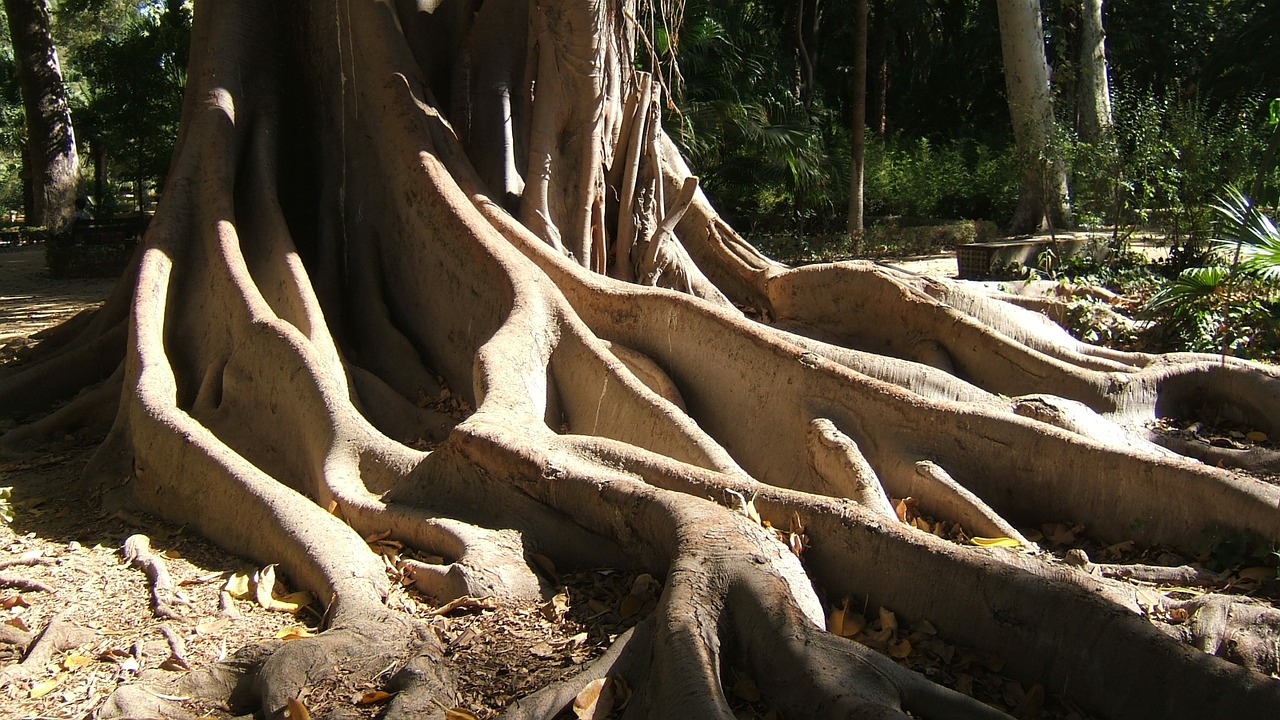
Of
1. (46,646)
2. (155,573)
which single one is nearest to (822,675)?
(46,646)

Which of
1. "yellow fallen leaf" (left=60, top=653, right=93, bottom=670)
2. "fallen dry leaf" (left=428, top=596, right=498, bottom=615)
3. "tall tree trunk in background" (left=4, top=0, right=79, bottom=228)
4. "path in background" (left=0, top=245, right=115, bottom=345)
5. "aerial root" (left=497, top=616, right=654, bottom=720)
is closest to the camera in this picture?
"aerial root" (left=497, top=616, right=654, bottom=720)

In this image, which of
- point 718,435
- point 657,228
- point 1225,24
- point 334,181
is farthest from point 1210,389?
point 1225,24

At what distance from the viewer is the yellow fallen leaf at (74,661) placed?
347cm

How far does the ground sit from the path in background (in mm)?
6217

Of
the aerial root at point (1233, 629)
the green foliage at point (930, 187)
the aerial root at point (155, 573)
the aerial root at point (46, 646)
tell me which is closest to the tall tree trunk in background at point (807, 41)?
the green foliage at point (930, 187)

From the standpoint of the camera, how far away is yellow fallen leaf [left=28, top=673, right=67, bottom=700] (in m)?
3.26

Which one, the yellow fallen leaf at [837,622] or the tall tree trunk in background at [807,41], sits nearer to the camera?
the yellow fallen leaf at [837,622]

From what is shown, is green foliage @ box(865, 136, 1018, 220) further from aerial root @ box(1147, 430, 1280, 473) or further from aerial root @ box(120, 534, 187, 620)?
aerial root @ box(120, 534, 187, 620)

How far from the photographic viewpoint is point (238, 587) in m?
4.20

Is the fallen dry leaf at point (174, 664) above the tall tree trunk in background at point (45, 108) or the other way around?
the other way around

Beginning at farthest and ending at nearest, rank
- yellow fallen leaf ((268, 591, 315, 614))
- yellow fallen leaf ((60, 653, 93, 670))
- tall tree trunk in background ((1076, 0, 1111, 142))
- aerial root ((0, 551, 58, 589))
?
tall tree trunk in background ((1076, 0, 1111, 142))
aerial root ((0, 551, 58, 589))
yellow fallen leaf ((268, 591, 315, 614))
yellow fallen leaf ((60, 653, 93, 670))

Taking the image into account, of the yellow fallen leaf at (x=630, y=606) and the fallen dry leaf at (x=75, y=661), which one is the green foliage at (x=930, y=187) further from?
the fallen dry leaf at (x=75, y=661)

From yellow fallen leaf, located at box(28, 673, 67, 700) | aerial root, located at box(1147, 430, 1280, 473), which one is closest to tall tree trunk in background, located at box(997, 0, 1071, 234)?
aerial root, located at box(1147, 430, 1280, 473)

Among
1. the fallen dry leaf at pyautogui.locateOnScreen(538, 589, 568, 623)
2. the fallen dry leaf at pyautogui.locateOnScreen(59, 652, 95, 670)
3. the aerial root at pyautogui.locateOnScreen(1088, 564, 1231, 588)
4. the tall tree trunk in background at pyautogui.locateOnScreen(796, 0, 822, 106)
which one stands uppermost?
the tall tree trunk in background at pyautogui.locateOnScreen(796, 0, 822, 106)
